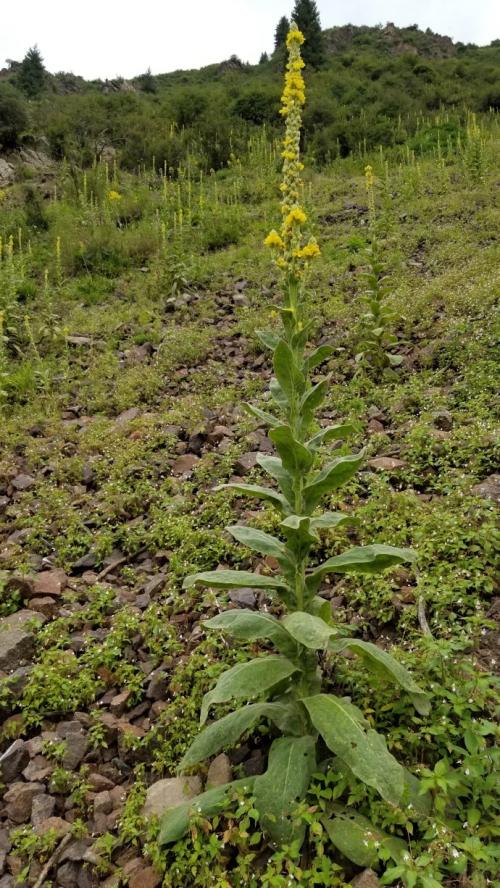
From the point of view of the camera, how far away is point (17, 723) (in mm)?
2814

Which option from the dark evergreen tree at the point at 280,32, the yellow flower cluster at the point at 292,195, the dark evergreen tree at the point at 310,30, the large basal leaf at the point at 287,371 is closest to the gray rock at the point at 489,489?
the large basal leaf at the point at 287,371

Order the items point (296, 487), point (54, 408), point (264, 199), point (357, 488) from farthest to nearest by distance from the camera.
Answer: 1. point (264, 199)
2. point (54, 408)
3. point (357, 488)
4. point (296, 487)

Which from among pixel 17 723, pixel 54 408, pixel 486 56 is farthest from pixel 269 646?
pixel 486 56

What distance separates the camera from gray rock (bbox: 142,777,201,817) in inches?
90.6

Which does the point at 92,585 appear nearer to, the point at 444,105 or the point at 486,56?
the point at 444,105

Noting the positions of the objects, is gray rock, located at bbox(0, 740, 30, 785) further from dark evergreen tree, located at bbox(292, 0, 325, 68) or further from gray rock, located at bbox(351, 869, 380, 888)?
dark evergreen tree, located at bbox(292, 0, 325, 68)

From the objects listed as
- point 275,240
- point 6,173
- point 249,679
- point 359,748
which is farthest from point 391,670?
point 6,173

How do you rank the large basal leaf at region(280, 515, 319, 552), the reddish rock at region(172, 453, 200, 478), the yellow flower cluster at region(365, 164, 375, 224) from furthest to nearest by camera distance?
the yellow flower cluster at region(365, 164, 375, 224), the reddish rock at region(172, 453, 200, 478), the large basal leaf at region(280, 515, 319, 552)

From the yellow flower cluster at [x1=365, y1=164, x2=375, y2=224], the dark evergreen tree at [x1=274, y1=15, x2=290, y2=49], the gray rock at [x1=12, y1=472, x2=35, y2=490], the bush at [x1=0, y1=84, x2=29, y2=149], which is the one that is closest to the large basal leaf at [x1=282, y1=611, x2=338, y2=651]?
the gray rock at [x1=12, y1=472, x2=35, y2=490]

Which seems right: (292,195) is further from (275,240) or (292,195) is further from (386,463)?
(386,463)

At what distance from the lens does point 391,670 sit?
2.20 metres

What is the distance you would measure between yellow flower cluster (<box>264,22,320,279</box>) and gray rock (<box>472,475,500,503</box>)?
6.03 ft

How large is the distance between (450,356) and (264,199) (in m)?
9.67

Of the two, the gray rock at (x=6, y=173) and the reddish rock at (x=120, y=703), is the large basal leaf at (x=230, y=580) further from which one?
the gray rock at (x=6, y=173)
